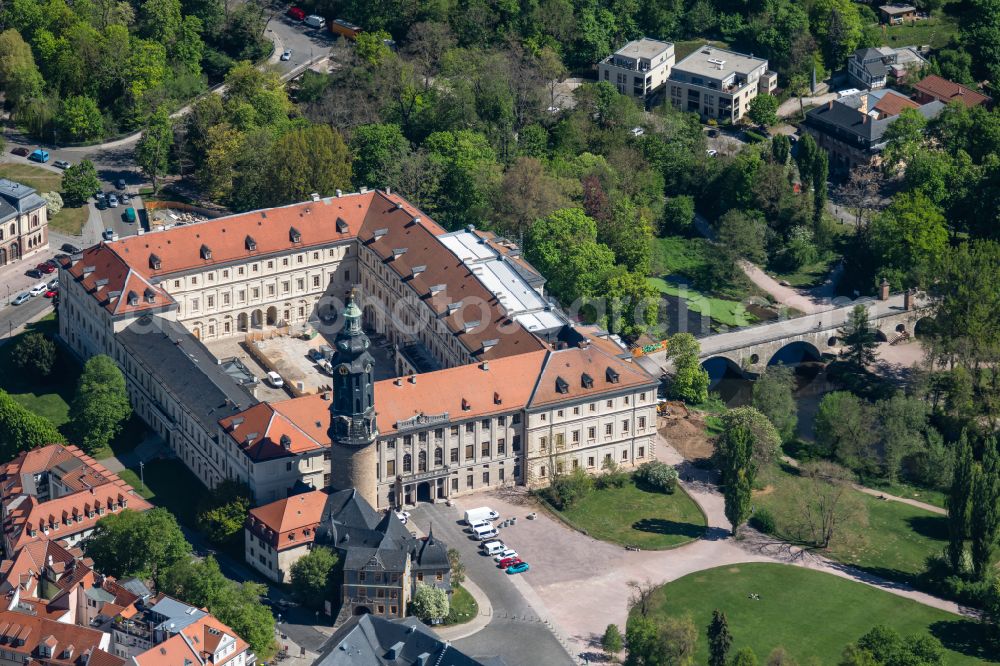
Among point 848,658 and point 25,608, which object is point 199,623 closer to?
point 25,608

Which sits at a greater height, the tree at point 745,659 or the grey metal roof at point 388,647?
the grey metal roof at point 388,647

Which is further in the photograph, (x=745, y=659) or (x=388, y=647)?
(x=745, y=659)

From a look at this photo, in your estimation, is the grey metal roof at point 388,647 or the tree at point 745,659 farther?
the tree at point 745,659

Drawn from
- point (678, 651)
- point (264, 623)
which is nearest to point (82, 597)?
point (264, 623)

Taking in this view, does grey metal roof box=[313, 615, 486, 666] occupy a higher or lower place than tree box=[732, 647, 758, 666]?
higher

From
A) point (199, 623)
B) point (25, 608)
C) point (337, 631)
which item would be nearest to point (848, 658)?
point (337, 631)

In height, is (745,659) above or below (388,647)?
below

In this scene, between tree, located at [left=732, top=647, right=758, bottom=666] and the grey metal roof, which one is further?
tree, located at [left=732, top=647, right=758, bottom=666]
